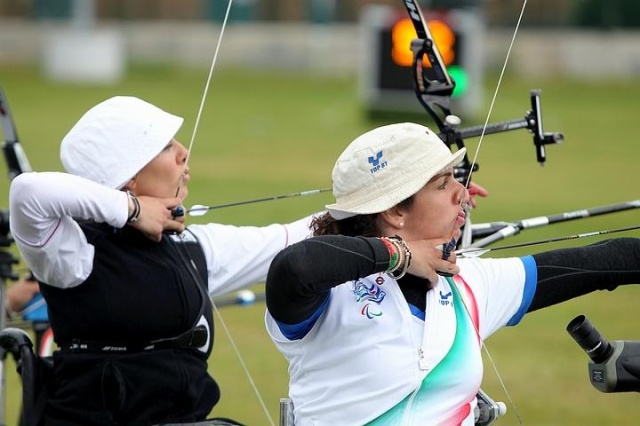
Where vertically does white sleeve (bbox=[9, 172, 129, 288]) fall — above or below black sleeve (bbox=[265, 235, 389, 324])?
below

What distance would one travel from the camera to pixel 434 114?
14.1ft

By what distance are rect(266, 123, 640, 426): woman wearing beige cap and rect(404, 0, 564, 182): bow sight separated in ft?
2.86

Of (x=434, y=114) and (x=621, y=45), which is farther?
(x=621, y=45)

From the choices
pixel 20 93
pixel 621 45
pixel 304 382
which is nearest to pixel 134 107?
pixel 304 382

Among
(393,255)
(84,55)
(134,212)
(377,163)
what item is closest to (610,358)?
(393,255)

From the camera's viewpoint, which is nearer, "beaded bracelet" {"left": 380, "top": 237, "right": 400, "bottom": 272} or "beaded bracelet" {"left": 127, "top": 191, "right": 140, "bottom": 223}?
"beaded bracelet" {"left": 380, "top": 237, "right": 400, "bottom": 272}

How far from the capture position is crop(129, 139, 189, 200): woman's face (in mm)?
4148

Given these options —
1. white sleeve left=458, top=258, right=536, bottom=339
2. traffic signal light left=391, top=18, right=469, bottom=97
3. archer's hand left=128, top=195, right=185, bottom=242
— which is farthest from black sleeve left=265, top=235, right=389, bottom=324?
traffic signal light left=391, top=18, right=469, bottom=97

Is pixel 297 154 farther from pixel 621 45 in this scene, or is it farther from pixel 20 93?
pixel 621 45

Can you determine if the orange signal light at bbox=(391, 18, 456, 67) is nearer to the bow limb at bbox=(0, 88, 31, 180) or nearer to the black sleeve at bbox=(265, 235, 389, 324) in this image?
the bow limb at bbox=(0, 88, 31, 180)

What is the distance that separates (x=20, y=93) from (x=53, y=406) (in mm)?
21734

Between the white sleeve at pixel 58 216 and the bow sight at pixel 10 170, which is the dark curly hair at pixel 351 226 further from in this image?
the bow sight at pixel 10 170

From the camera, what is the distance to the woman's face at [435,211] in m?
3.26

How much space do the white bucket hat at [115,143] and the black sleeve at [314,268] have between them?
3.72ft
